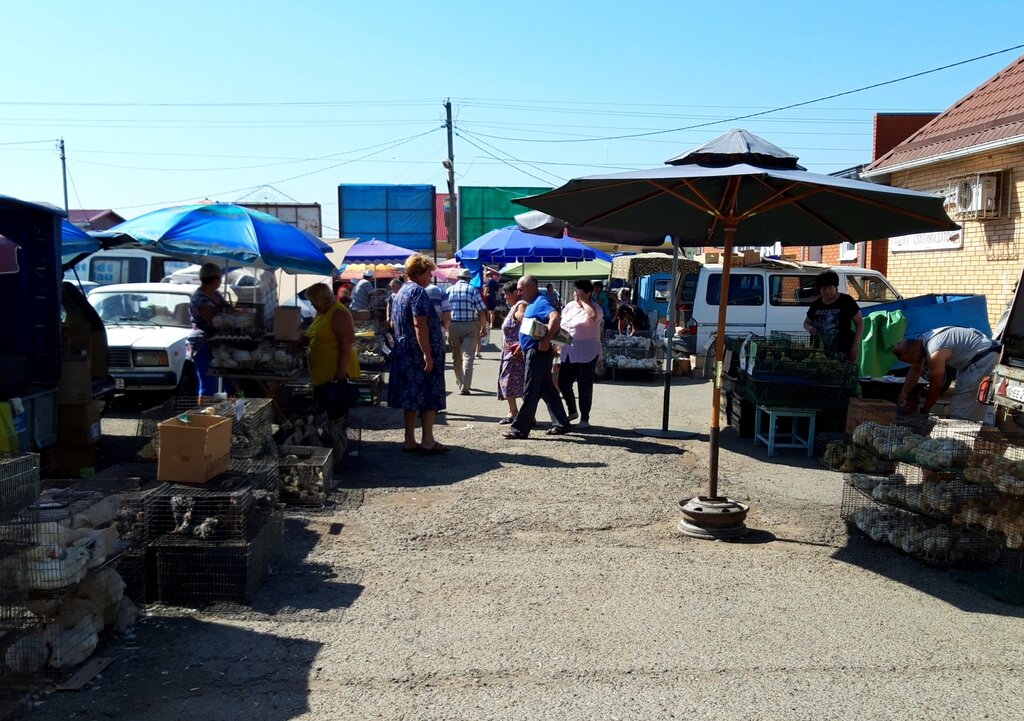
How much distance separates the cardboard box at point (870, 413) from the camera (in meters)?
7.28

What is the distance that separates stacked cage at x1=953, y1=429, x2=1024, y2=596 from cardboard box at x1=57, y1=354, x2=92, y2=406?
7408 millimetres

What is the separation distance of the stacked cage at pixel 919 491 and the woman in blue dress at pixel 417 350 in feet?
13.1

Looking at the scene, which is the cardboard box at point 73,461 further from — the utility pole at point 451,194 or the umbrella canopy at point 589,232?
the utility pole at point 451,194

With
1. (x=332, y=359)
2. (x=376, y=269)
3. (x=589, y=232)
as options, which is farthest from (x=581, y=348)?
(x=376, y=269)

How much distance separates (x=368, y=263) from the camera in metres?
27.0

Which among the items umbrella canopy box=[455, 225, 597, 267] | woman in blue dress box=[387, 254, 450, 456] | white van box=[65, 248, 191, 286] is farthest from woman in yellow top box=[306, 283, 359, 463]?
white van box=[65, 248, 191, 286]

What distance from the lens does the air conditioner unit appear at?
13188 mm

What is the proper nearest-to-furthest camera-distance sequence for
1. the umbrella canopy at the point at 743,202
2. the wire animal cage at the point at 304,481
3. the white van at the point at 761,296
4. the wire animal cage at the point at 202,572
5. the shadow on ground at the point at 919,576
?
the wire animal cage at the point at 202,572 → the shadow on ground at the point at 919,576 → the umbrella canopy at the point at 743,202 → the wire animal cage at the point at 304,481 → the white van at the point at 761,296

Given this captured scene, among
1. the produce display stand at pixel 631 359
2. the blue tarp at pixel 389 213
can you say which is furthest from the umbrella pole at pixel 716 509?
the blue tarp at pixel 389 213

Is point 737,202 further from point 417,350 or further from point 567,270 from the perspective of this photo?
point 567,270

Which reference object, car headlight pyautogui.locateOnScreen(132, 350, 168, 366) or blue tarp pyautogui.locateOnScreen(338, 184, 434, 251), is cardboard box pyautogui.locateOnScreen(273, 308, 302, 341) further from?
blue tarp pyautogui.locateOnScreen(338, 184, 434, 251)

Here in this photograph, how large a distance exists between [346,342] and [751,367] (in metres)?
4.35

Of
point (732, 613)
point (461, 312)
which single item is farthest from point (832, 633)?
point (461, 312)

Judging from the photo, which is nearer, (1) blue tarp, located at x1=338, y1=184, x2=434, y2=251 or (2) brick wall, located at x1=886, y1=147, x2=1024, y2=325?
(2) brick wall, located at x1=886, y1=147, x2=1024, y2=325
